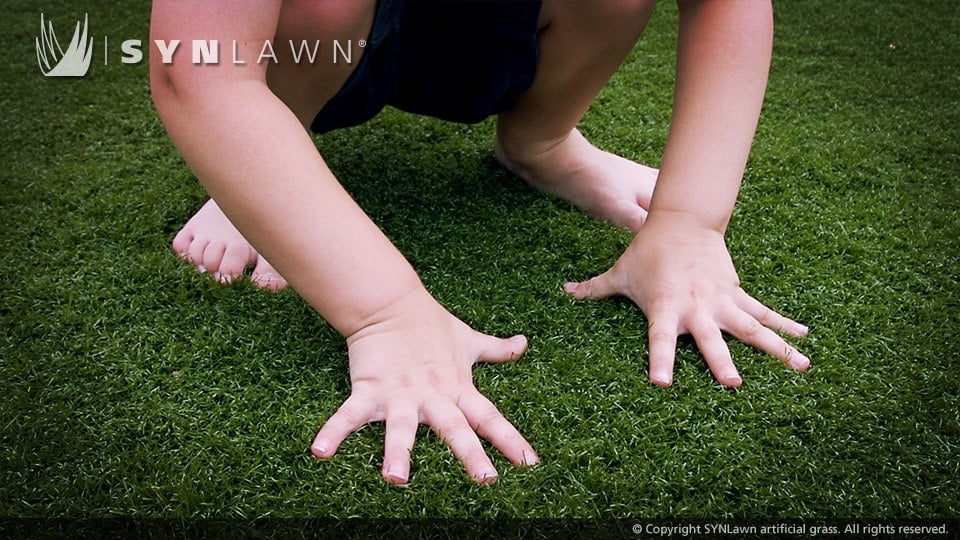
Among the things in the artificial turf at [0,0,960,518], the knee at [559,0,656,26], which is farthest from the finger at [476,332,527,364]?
the knee at [559,0,656,26]

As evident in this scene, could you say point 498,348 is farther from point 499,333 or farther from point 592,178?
point 592,178

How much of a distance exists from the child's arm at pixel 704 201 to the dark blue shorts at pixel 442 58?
0.26 meters

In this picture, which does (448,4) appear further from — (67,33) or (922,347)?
(67,33)

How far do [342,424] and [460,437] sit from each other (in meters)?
0.13

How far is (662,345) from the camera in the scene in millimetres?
1046

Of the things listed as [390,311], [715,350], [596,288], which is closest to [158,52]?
[390,311]

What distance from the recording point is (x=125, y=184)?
58.7 inches

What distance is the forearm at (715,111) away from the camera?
3.82 feet

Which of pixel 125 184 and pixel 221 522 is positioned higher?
pixel 221 522

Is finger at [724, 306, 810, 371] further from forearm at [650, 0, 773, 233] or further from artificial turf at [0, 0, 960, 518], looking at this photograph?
forearm at [650, 0, 773, 233]

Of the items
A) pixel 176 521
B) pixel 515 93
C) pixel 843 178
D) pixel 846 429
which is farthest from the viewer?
pixel 843 178

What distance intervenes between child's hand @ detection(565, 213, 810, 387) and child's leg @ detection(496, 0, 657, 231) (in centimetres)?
24

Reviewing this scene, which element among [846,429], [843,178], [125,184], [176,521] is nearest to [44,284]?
[125,184]

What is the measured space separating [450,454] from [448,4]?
693mm
